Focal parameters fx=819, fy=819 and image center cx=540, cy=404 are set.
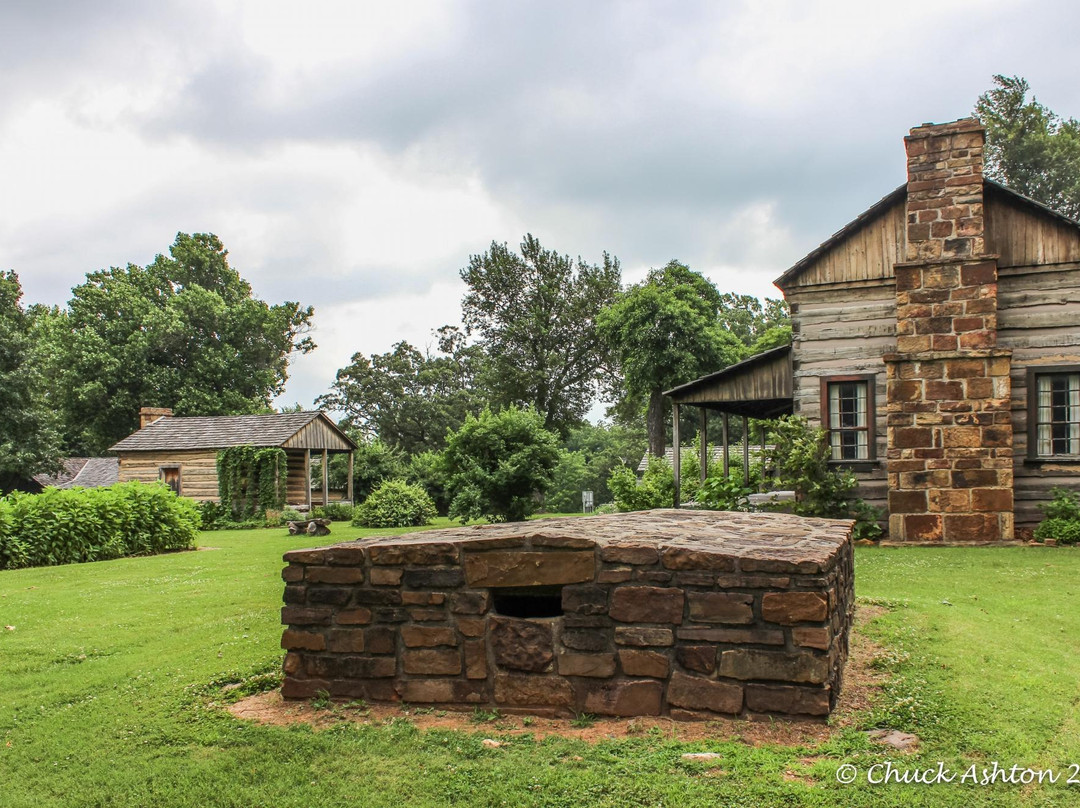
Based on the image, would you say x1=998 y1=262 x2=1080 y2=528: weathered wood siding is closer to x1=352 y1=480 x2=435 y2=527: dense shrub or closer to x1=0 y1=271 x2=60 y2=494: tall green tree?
x1=352 y1=480 x2=435 y2=527: dense shrub

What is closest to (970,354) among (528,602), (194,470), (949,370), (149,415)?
(949,370)

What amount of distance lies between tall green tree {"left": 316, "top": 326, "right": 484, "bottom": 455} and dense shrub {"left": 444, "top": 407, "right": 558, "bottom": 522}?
90.1 feet

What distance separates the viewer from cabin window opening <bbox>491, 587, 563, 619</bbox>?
5266 millimetres

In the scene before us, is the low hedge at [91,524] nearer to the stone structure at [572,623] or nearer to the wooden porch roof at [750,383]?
the wooden porch roof at [750,383]

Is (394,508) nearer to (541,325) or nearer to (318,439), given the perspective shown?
(318,439)

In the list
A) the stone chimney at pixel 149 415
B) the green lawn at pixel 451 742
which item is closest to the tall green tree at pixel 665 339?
the stone chimney at pixel 149 415

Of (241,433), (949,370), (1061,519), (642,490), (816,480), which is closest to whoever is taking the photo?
(1061,519)

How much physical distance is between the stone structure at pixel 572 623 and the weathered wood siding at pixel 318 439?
27.2 metres

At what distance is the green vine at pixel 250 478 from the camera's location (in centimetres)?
3102

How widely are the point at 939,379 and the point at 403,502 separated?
1777cm

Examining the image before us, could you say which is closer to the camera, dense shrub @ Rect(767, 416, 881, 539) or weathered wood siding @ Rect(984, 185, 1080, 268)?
weathered wood siding @ Rect(984, 185, 1080, 268)

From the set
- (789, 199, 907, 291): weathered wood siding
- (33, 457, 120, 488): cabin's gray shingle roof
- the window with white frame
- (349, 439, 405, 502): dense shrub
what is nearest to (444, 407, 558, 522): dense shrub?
(789, 199, 907, 291): weathered wood siding

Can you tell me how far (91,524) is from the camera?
55.7ft

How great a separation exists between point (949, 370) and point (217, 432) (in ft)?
92.0
